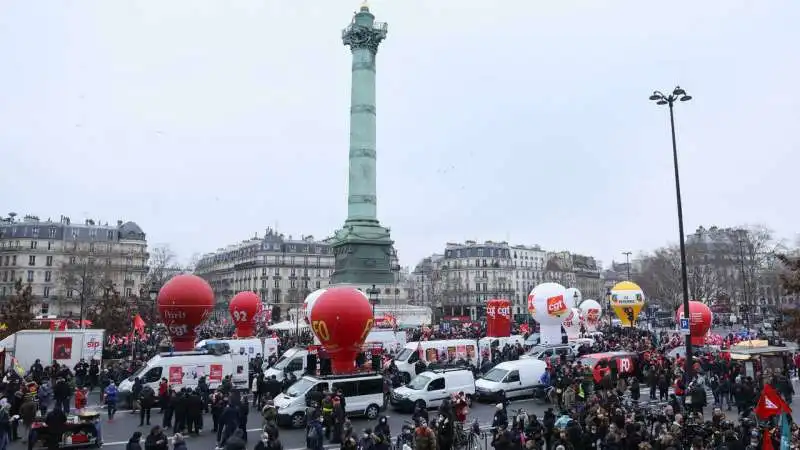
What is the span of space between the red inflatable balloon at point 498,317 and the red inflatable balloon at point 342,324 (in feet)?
49.8

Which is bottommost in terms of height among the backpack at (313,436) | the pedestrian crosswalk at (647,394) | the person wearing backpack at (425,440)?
the pedestrian crosswalk at (647,394)

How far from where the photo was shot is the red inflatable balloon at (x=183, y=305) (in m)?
25.0

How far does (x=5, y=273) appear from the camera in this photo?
73438 millimetres

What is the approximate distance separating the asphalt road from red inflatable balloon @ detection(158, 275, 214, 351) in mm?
5136

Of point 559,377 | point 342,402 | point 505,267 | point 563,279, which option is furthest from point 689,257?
point 342,402

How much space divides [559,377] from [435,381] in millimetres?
4599

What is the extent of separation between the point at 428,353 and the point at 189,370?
10519 millimetres

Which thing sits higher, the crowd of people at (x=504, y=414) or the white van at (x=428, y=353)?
the white van at (x=428, y=353)

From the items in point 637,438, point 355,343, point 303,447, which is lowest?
point 303,447

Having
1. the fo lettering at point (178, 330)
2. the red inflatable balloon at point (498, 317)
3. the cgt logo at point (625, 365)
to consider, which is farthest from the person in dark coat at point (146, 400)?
the red inflatable balloon at point (498, 317)

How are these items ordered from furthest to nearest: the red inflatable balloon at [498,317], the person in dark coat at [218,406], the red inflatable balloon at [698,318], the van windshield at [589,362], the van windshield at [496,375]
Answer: the red inflatable balloon at [498,317] < the red inflatable balloon at [698,318] < the van windshield at [589,362] < the van windshield at [496,375] < the person in dark coat at [218,406]

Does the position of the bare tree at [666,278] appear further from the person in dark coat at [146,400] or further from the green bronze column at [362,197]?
the person in dark coat at [146,400]

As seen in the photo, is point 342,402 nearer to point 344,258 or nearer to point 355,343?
point 355,343

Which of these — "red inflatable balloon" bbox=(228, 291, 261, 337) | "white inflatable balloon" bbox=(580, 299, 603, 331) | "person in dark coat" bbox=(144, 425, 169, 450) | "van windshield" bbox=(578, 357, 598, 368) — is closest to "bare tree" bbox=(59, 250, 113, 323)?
"red inflatable balloon" bbox=(228, 291, 261, 337)
